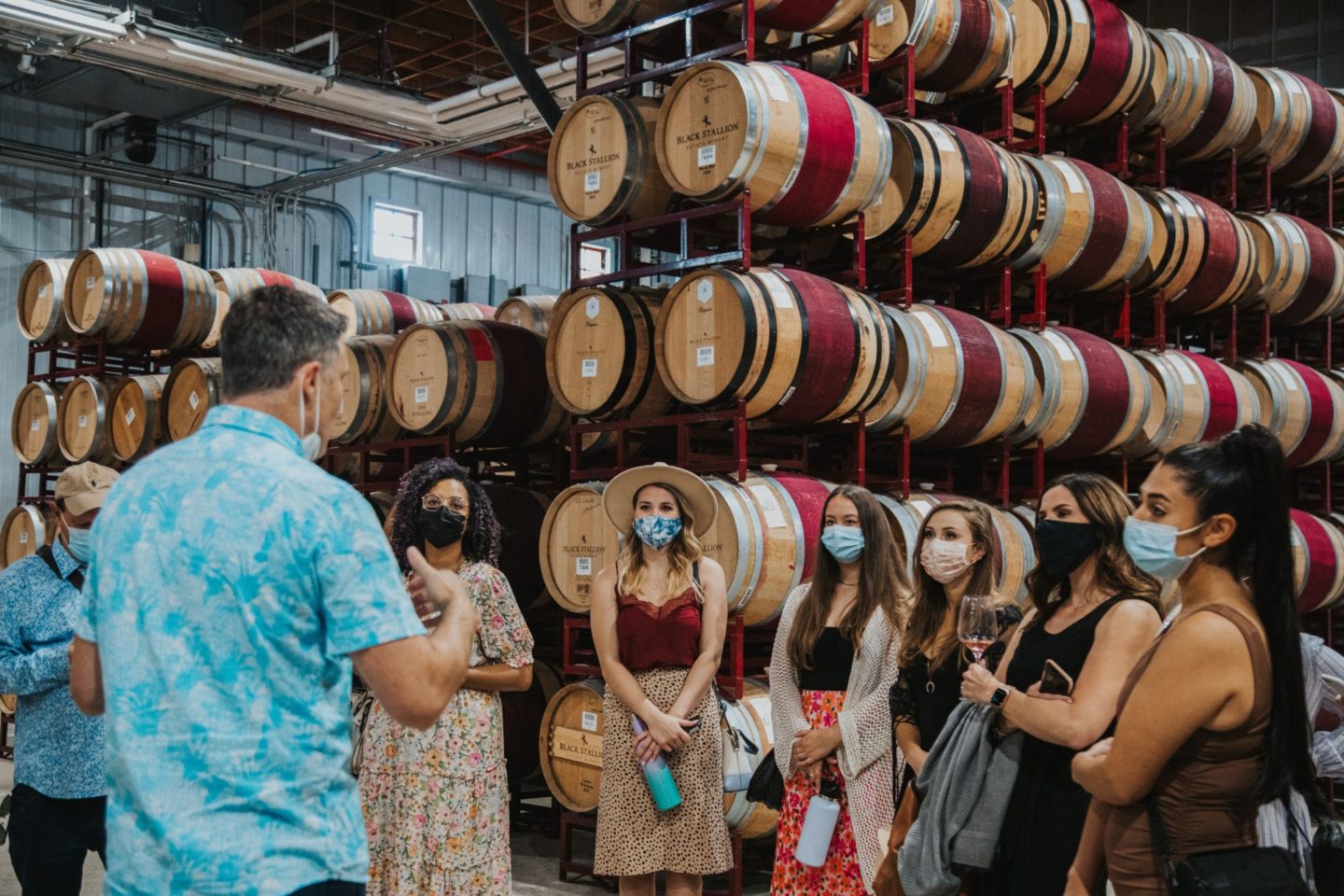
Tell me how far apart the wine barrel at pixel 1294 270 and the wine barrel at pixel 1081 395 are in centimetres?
192

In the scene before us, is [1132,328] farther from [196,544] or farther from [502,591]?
[196,544]

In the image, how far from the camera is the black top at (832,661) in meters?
4.08

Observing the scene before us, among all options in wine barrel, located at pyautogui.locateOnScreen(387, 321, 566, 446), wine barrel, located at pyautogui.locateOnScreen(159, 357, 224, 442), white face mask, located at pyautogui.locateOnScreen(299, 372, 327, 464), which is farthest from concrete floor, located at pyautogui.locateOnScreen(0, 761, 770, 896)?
white face mask, located at pyautogui.locateOnScreen(299, 372, 327, 464)

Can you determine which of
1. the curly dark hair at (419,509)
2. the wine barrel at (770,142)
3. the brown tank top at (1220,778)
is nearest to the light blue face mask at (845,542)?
the curly dark hair at (419,509)

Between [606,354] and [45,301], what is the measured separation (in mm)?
5284

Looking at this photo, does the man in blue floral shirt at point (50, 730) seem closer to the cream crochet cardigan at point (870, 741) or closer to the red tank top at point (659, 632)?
the red tank top at point (659, 632)

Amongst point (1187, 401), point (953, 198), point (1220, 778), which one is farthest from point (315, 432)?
point (1187, 401)

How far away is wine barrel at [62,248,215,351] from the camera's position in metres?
9.05

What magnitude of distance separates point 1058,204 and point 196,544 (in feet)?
20.4

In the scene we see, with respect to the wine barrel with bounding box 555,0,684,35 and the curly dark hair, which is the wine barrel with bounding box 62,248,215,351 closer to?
the wine barrel with bounding box 555,0,684,35

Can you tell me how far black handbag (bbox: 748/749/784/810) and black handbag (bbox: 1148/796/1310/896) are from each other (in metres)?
1.95

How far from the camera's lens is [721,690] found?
18.8 feet

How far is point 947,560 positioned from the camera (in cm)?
371

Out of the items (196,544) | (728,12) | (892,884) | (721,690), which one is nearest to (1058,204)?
(728,12)
